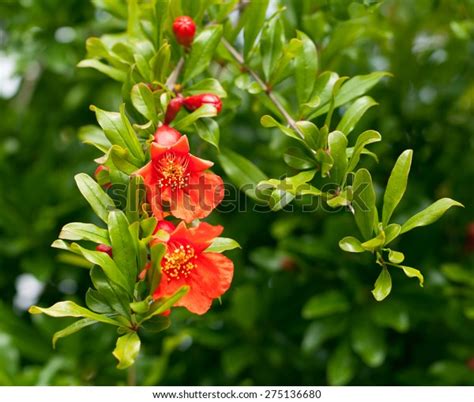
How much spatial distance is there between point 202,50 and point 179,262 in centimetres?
37

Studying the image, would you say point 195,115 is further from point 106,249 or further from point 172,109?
point 106,249

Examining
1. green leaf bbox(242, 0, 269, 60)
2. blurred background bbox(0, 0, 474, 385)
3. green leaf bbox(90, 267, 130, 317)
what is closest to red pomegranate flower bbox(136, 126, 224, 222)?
green leaf bbox(90, 267, 130, 317)

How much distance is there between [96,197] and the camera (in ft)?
3.10

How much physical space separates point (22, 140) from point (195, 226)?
1.12 metres

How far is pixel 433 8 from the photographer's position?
163cm

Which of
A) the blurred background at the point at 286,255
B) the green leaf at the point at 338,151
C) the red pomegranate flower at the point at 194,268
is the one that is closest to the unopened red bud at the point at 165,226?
the red pomegranate flower at the point at 194,268

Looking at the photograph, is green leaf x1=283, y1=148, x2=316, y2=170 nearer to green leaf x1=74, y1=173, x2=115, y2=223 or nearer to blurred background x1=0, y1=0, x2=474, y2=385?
green leaf x1=74, y1=173, x2=115, y2=223

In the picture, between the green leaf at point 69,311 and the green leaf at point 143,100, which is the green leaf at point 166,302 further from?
the green leaf at point 143,100

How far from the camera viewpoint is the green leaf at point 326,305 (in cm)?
155

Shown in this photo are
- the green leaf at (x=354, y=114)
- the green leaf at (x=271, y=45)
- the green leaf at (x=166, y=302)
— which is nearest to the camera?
the green leaf at (x=166, y=302)

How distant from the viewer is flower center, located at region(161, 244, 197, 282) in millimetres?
953

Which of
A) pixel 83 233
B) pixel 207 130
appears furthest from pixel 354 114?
pixel 83 233

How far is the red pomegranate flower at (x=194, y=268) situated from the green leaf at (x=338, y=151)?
0.18 metres

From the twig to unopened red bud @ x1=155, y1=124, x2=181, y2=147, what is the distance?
4.1 inches
